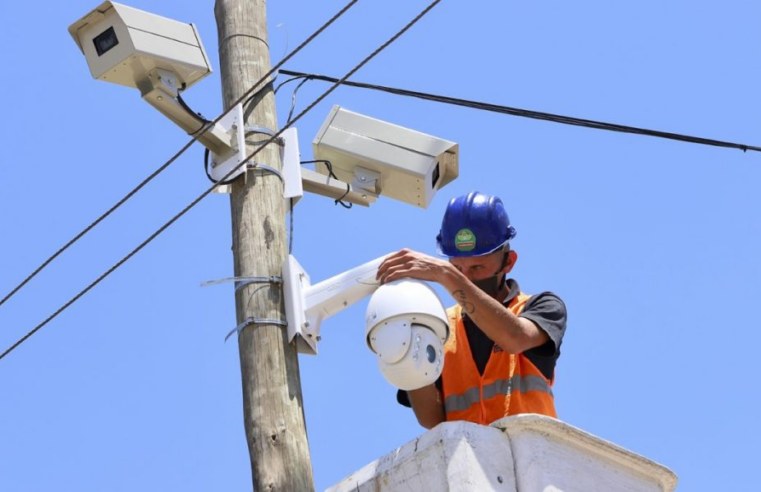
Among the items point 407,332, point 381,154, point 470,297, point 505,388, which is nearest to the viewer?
point 407,332

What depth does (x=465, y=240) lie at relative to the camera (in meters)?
6.37

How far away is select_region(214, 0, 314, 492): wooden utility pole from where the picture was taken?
229 inches

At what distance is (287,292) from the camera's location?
628cm

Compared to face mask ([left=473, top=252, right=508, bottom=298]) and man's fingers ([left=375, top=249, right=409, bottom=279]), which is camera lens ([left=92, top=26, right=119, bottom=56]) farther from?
face mask ([left=473, top=252, right=508, bottom=298])

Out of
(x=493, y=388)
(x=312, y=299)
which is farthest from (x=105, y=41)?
(x=493, y=388)

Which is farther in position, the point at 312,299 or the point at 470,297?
the point at 312,299

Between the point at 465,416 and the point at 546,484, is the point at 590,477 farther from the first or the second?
the point at 465,416

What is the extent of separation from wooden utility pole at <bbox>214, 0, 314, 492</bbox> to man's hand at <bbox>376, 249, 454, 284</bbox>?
61 centimetres

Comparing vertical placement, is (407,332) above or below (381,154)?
below

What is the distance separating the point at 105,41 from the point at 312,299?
1564 mm

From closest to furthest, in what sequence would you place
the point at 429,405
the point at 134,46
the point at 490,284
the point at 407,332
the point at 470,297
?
the point at 407,332 → the point at 470,297 → the point at 429,405 → the point at 490,284 → the point at 134,46

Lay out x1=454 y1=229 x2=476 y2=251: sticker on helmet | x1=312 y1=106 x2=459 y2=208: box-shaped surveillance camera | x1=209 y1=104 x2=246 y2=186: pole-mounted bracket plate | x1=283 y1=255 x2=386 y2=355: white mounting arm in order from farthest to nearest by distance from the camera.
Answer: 1. x1=312 y1=106 x2=459 y2=208: box-shaped surveillance camera
2. x1=209 y1=104 x2=246 y2=186: pole-mounted bracket plate
3. x1=454 y1=229 x2=476 y2=251: sticker on helmet
4. x1=283 y1=255 x2=386 y2=355: white mounting arm

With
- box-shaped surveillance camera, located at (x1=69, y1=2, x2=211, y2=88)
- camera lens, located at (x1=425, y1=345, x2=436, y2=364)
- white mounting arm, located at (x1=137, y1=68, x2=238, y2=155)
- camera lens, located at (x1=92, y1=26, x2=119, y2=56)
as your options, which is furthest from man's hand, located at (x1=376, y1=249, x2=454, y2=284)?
camera lens, located at (x1=92, y1=26, x2=119, y2=56)

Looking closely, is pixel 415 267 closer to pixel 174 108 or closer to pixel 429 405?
pixel 429 405
